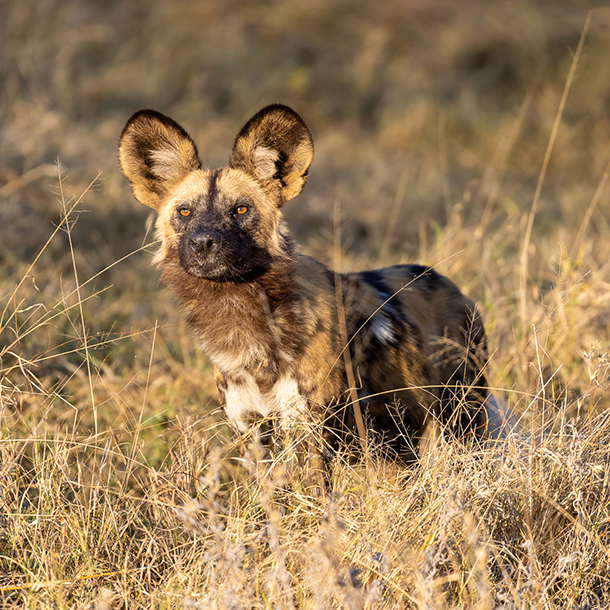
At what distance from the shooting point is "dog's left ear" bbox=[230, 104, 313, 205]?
9.20ft

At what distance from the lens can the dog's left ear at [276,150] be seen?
2805 millimetres

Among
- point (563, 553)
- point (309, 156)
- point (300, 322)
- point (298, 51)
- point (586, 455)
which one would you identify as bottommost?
point (563, 553)

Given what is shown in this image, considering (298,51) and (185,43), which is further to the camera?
(298,51)

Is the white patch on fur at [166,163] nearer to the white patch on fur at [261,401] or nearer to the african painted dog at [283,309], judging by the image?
the african painted dog at [283,309]

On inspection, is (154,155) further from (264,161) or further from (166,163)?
(264,161)

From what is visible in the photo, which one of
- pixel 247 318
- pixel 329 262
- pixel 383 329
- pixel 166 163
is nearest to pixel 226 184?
pixel 166 163

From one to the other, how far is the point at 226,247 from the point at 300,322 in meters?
0.41

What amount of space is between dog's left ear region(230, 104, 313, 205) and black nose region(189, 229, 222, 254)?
489 millimetres

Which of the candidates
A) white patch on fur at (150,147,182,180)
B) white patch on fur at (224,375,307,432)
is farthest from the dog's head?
white patch on fur at (224,375,307,432)

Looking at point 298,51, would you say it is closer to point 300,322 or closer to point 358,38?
point 358,38

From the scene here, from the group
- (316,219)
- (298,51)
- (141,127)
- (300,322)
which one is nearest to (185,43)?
(298,51)

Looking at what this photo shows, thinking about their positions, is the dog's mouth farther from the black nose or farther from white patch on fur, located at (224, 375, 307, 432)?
white patch on fur, located at (224, 375, 307, 432)

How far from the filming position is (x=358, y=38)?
450 inches

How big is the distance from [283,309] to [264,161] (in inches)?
28.7
